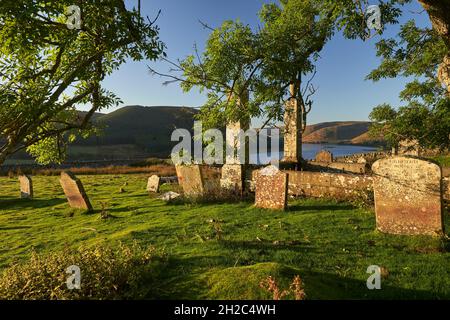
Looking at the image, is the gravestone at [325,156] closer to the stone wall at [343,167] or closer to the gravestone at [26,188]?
the stone wall at [343,167]

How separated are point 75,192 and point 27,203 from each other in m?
4.55

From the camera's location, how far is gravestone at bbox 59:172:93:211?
1427 cm

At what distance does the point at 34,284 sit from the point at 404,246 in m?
7.09

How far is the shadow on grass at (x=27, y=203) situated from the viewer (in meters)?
16.5

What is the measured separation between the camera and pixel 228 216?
37.2 feet

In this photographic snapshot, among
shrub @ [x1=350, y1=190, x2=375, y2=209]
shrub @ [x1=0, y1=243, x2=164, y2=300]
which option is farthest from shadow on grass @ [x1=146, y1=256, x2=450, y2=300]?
shrub @ [x1=350, y1=190, x2=375, y2=209]

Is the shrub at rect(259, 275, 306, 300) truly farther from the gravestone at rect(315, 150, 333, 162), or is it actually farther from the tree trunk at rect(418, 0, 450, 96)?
the gravestone at rect(315, 150, 333, 162)

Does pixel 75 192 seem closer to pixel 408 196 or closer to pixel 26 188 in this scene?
pixel 26 188

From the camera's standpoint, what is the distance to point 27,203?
56.8 feet

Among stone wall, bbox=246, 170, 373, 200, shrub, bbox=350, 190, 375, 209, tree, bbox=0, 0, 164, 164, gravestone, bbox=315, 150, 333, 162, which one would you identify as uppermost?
tree, bbox=0, 0, 164, 164

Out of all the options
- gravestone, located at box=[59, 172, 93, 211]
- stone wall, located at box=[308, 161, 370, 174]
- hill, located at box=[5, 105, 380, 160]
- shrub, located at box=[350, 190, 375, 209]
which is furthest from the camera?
hill, located at box=[5, 105, 380, 160]

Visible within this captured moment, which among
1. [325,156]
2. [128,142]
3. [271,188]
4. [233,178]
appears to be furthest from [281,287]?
[128,142]

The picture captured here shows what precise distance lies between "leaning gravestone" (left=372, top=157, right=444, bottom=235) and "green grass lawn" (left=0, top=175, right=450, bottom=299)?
0.42 m
